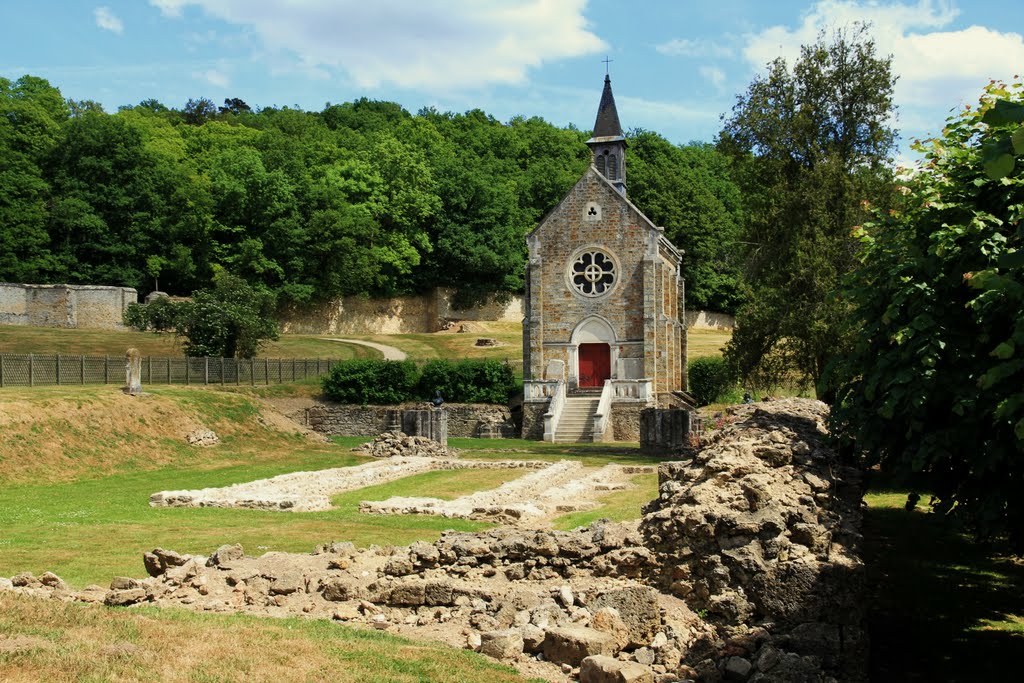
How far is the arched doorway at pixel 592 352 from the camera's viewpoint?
43.7 meters

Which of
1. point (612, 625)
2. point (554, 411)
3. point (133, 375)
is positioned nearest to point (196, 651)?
point (612, 625)

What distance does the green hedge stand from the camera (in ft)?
139

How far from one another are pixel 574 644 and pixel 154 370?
1282 inches

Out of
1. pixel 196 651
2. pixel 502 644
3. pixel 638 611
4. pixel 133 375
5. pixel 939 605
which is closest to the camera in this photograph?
pixel 196 651

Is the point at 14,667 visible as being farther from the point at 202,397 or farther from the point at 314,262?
the point at 314,262

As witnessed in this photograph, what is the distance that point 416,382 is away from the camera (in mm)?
43438

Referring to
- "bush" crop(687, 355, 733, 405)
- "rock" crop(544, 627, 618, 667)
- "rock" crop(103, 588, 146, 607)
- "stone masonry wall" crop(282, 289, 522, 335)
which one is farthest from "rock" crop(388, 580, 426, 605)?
"stone masonry wall" crop(282, 289, 522, 335)

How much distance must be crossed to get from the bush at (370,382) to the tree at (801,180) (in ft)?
48.3

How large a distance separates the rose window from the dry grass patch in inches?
1394

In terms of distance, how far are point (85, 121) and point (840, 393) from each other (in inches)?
2621

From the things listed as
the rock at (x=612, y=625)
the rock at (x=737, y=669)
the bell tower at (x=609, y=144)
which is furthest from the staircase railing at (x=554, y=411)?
the rock at (x=737, y=669)

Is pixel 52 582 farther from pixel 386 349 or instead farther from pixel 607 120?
pixel 386 349

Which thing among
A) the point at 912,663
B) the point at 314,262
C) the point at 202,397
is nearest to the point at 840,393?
the point at 912,663

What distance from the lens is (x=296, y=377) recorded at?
147 feet
